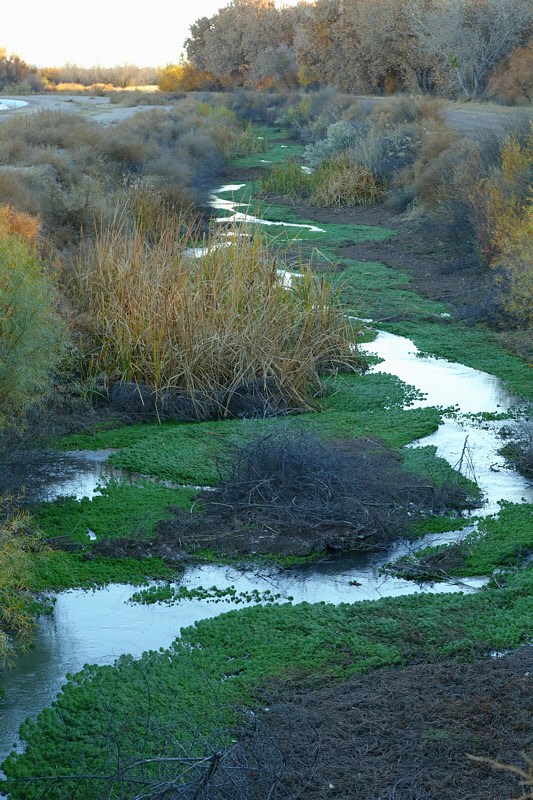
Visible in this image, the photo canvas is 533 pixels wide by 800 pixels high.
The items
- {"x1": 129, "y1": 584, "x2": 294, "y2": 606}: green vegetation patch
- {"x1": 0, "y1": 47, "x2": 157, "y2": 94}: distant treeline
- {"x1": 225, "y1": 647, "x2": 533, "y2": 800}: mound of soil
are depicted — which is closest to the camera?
{"x1": 225, "y1": 647, "x2": 533, "y2": 800}: mound of soil

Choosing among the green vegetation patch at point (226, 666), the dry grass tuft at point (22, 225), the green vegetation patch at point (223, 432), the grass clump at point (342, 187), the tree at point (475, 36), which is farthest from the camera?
the tree at point (475, 36)

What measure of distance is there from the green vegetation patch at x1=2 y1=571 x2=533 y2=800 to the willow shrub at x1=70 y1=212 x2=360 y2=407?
3413mm

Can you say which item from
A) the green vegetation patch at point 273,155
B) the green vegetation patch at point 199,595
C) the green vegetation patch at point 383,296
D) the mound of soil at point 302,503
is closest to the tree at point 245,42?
the green vegetation patch at point 273,155

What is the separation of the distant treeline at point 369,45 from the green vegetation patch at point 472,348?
20.6 m

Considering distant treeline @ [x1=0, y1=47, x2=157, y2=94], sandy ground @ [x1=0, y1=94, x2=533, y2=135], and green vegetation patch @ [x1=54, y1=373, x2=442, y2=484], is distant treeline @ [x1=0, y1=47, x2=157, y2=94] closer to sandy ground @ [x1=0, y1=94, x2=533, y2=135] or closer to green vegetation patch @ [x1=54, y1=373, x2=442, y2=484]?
sandy ground @ [x1=0, y1=94, x2=533, y2=135]

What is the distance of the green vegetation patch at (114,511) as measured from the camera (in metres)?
5.13

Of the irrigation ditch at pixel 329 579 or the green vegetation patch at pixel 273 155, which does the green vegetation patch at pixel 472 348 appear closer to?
the irrigation ditch at pixel 329 579

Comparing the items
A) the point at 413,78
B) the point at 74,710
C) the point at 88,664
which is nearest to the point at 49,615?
the point at 88,664

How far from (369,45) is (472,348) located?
33.9m

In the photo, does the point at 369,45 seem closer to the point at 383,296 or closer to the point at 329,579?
the point at 383,296

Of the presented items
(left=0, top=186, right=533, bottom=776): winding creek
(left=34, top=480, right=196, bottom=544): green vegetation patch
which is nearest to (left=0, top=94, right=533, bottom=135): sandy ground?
(left=0, top=186, right=533, bottom=776): winding creek

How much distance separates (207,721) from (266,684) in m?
0.38

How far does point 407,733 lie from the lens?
9.83 ft

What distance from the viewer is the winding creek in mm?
3801
